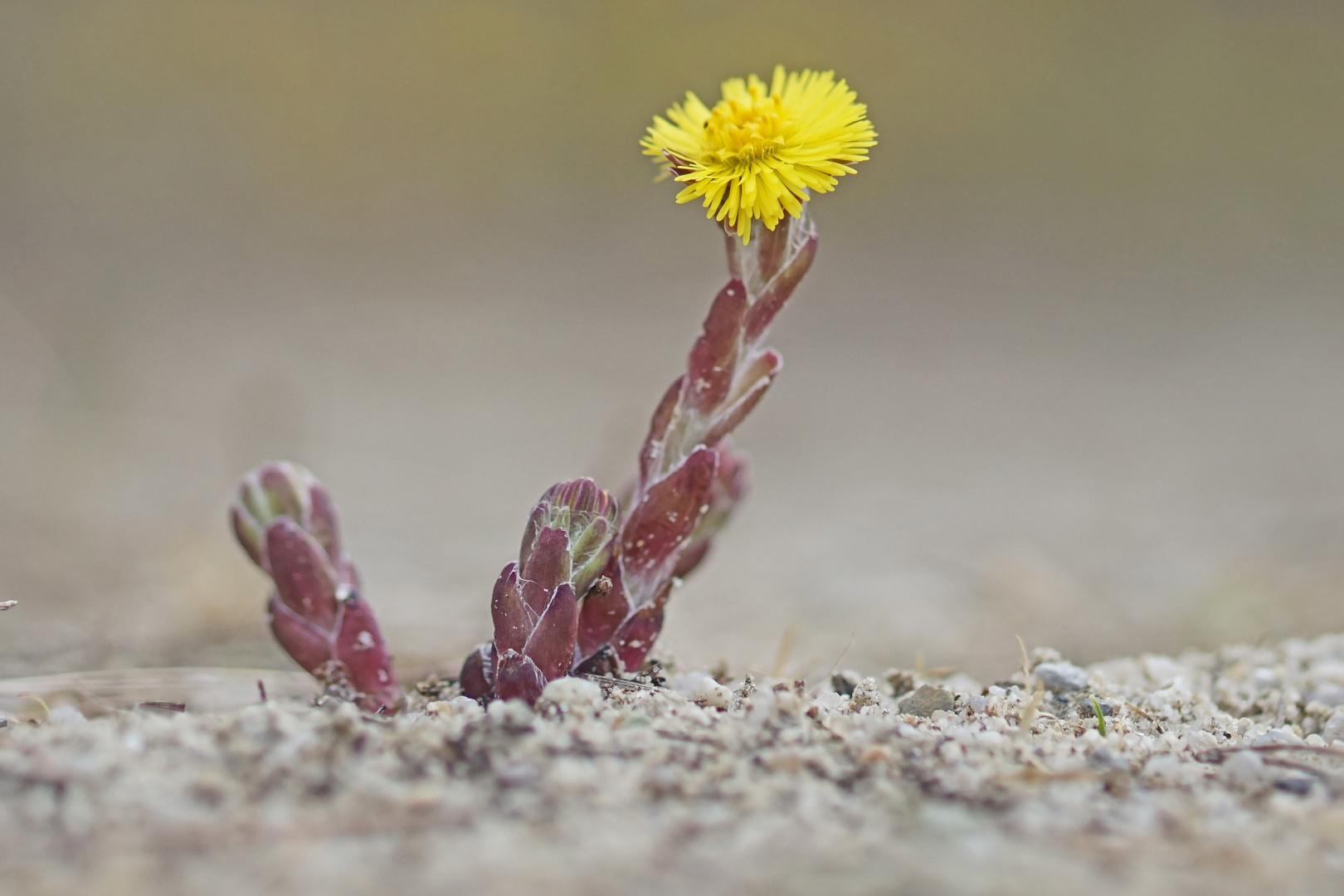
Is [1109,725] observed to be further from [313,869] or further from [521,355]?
[521,355]

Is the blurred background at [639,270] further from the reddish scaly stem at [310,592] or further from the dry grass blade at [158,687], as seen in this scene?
the reddish scaly stem at [310,592]

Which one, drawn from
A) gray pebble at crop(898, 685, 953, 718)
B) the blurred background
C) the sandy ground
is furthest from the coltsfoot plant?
the blurred background

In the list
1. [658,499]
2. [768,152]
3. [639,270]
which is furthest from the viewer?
[639,270]

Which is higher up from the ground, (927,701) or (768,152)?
(768,152)

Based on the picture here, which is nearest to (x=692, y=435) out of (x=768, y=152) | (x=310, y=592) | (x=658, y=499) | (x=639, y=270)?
(x=658, y=499)

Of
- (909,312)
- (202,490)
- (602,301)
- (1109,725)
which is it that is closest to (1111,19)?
(909,312)

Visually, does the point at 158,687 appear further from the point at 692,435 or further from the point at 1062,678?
the point at 1062,678

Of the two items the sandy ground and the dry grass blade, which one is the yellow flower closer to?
the sandy ground
